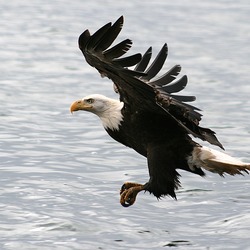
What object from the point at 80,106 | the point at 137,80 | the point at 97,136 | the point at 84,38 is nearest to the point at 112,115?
the point at 80,106

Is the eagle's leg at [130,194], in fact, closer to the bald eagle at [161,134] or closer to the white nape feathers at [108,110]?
the bald eagle at [161,134]

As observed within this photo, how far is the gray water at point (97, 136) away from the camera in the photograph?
10.6 metres

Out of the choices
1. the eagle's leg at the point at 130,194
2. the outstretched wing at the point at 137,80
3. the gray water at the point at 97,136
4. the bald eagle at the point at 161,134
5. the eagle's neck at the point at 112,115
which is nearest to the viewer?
the outstretched wing at the point at 137,80

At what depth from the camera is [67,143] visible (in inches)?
547

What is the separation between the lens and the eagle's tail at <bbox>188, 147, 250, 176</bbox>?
9.62 m

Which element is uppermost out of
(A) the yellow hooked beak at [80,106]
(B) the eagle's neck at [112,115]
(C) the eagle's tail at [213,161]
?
(A) the yellow hooked beak at [80,106]

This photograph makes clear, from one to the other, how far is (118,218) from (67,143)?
2.98 m

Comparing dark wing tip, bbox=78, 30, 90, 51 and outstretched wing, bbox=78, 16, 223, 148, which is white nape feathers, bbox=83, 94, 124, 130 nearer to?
outstretched wing, bbox=78, 16, 223, 148

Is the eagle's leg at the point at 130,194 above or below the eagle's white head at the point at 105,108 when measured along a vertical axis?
below

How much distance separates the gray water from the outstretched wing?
3.85 feet

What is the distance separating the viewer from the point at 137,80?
29.4ft

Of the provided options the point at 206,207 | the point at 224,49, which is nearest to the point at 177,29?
the point at 224,49

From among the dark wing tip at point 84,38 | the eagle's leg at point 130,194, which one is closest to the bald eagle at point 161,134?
the eagle's leg at point 130,194

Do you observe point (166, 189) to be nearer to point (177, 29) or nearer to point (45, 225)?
point (45, 225)
